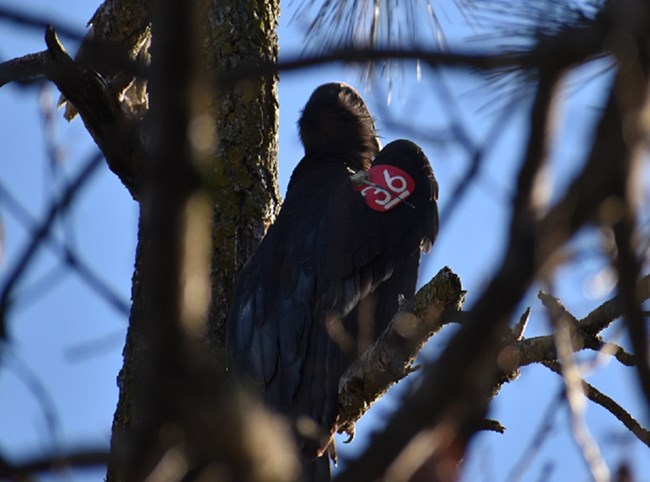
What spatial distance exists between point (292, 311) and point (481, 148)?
8.63ft

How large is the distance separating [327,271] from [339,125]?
100 cm

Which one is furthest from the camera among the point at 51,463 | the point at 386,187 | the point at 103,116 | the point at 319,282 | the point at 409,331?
the point at 386,187

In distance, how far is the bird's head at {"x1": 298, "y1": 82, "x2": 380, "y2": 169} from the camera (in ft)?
16.1

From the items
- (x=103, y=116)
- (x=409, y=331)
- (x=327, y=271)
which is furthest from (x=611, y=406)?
(x=103, y=116)

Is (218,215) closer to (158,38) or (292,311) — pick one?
(292,311)

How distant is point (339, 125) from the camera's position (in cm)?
491

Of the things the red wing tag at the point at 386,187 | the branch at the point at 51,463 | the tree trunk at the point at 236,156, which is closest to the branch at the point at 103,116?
the tree trunk at the point at 236,156

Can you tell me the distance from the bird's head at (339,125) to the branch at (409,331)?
5.31ft

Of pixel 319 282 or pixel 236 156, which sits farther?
pixel 236 156

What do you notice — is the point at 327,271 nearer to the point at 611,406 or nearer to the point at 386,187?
the point at 386,187

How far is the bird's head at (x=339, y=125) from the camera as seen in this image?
4918 millimetres

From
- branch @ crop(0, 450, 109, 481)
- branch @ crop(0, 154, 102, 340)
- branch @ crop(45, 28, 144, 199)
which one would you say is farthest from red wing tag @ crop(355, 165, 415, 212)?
branch @ crop(0, 450, 109, 481)

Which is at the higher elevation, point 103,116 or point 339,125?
point 339,125

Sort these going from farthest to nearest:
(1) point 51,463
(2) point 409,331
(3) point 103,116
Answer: (3) point 103,116, (2) point 409,331, (1) point 51,463
